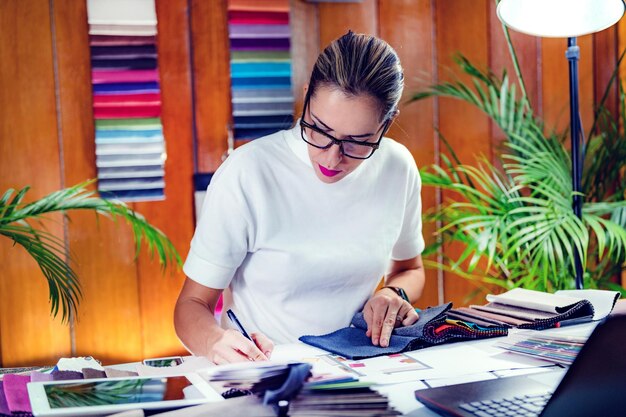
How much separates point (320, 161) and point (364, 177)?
228 millimetres

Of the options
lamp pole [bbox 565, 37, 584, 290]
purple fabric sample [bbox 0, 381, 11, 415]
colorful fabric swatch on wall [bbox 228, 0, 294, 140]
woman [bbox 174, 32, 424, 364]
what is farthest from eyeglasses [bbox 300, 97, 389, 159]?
colorful fabric swatch on wall [bbox 228, 0, 294, 140]

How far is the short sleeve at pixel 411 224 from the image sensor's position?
1.91 meters

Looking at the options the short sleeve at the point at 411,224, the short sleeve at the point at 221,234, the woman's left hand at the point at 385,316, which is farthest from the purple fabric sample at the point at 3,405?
the short sleeve at the point at 411,224

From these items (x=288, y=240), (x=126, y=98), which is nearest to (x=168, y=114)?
(x=126, y=98)

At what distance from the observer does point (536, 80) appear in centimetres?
353

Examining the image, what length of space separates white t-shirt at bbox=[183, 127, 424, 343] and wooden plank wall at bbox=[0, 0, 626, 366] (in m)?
1.18

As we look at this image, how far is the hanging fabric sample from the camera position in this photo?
→ 3.14 m

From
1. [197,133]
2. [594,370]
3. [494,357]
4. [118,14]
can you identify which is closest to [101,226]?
[197,133]

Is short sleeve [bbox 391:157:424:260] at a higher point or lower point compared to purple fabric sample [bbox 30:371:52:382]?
higher

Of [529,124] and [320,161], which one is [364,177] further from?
[529,124]

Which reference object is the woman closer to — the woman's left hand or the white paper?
the woman's left hand

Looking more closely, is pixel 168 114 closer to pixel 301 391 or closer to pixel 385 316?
pixel 385 316

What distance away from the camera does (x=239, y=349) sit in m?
1.30

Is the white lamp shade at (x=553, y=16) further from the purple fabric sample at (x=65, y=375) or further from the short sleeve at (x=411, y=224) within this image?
the purple fabric sample at (x=65, y=375)
